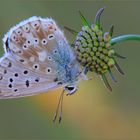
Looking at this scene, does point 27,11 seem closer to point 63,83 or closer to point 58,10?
point 58,10

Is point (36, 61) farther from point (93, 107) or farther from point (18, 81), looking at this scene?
point (93, 107)

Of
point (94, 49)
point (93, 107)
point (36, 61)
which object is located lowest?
point (94, 49)

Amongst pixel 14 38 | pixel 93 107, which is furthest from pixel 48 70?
pixel 93 107

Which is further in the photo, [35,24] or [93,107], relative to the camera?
[93,107]

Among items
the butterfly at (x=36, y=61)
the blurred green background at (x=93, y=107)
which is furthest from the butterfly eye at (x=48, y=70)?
the blurred green background at (x=93, y=107)

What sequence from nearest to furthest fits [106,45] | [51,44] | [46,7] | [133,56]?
1. [106,45]
2. [51,44]
3. [133,56]
4. [46,7]

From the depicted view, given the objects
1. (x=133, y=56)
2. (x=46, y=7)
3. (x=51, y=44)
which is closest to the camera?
(x=51, y=44)

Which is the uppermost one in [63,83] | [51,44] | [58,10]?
[58,10]

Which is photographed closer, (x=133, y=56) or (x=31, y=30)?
(x=31, y=30)

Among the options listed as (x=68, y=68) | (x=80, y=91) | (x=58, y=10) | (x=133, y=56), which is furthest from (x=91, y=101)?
(x=68, y=68)
